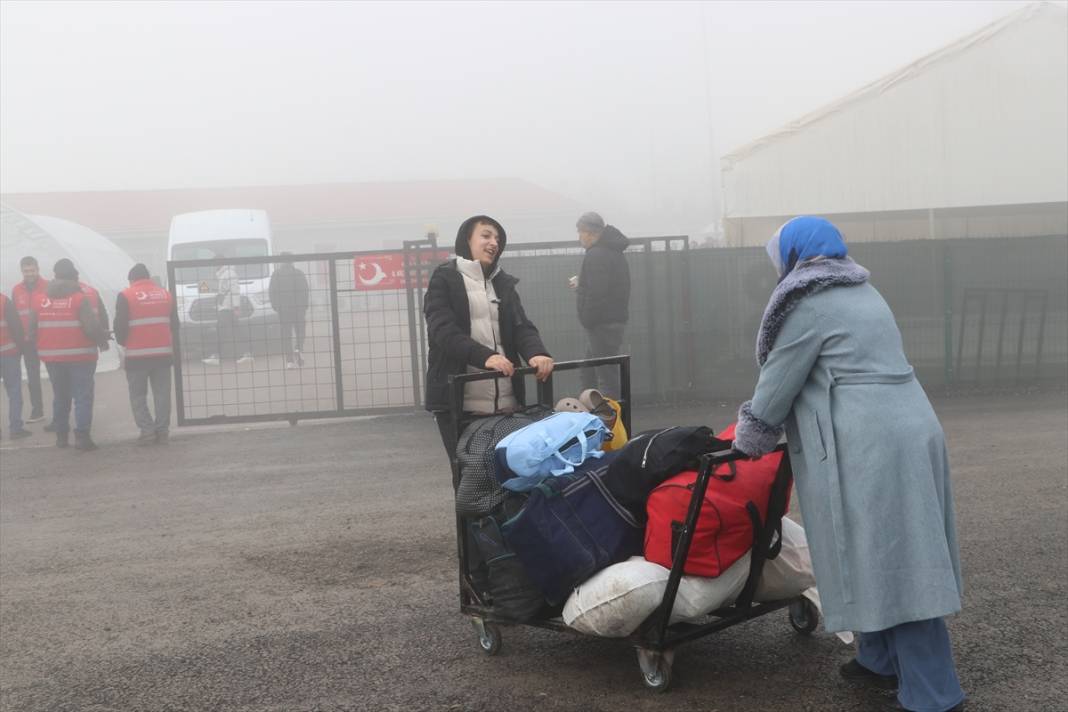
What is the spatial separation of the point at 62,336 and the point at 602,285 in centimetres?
565

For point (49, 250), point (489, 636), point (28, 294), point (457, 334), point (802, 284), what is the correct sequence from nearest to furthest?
1. point (802, 284)
2. point (489, 636)
3. point (457, 334)
4. point (28, 294)
5. point (49, 250)

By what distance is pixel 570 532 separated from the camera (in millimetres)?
4020

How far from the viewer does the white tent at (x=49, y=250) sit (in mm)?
20219

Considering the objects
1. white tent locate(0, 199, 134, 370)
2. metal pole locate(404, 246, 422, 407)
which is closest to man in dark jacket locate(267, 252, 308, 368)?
metal pole locate(404, 246, 422, 407)

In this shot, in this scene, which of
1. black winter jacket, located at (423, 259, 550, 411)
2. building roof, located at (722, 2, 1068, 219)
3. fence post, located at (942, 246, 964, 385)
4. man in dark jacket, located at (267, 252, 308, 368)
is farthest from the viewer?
building roof, located at (722, 2, 1068, 219)

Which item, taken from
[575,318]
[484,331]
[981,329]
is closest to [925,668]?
[484,331]

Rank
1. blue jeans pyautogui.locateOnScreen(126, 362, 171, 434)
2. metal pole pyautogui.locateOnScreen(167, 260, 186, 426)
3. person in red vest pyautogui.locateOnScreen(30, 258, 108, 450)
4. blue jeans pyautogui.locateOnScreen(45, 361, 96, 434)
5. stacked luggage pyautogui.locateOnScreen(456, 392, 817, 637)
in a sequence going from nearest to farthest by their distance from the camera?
stacked luggage pyautogui.locateOnScreen(456, 392, 817, 637) → blue jeans pyautogui.locateOnScreen(126, 362, 171, 434) → blue jeans pyautogui.locateOnScreen(45, 361, 96, 434) → person in red vest pyautogui.locateOnScreen(30, 258, 108, 450) → metal pole pyautogui.locateOnScreen(167, 260, 186, 426)

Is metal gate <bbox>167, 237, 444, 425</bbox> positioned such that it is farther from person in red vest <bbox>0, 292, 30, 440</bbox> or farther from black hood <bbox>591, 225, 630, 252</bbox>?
black hood <bbox>591, 225, 630, 252</bbox>

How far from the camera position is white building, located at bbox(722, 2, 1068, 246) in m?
14.2

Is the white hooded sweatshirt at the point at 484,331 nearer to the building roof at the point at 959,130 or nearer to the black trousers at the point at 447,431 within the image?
the black trousers at the point at 447,431

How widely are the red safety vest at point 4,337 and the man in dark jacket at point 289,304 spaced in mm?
2986

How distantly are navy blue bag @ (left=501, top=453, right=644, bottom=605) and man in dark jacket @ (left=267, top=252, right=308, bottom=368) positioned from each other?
8783 millimetres

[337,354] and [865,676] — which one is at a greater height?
→ [337,354]

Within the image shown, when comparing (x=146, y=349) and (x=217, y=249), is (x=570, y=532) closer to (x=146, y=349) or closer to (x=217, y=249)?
(x=146, y=349)
